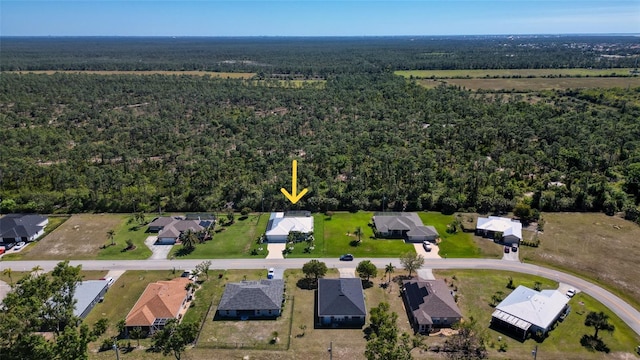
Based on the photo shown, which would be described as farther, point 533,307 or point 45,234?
point 45,234

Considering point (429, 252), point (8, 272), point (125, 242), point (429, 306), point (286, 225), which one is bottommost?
point (429, 252)

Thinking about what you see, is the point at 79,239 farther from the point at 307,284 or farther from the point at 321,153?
the point at 321,153

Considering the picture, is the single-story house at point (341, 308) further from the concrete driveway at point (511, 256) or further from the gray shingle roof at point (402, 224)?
the concrete driveway at point (511, 256)

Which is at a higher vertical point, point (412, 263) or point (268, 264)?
point (412, 263)

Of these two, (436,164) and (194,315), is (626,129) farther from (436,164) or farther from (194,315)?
(194,315)

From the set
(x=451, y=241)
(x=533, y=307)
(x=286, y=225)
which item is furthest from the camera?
(x=286, y=225)

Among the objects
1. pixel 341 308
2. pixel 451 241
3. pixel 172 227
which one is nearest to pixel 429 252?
pixel 451 241

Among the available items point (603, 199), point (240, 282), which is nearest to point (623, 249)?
point (603, 199)

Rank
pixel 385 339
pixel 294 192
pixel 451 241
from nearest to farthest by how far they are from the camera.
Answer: pixel 385 339 → pixel 451 241 → pixel 294 192
